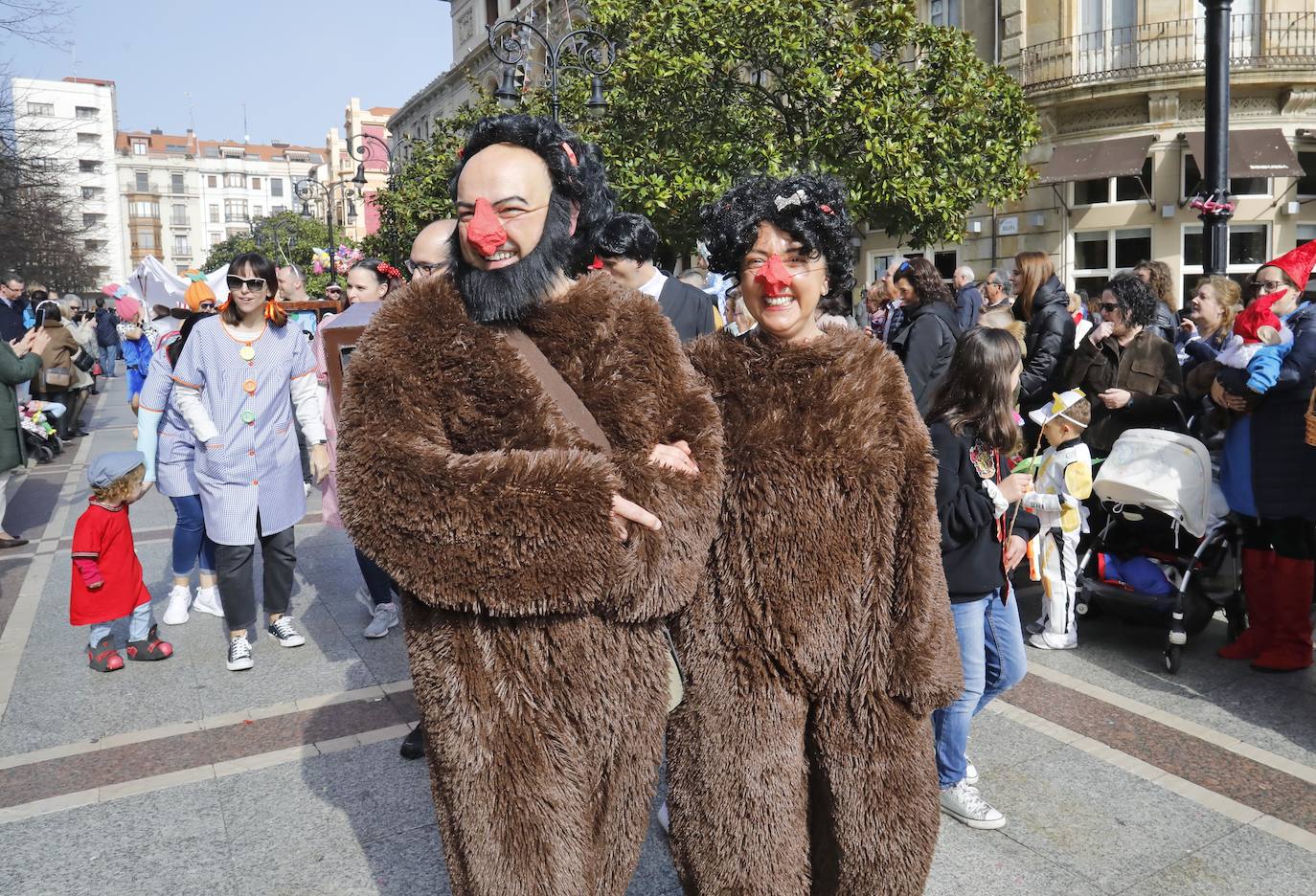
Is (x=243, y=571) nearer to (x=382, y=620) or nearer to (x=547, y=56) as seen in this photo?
(x=382, y=620)

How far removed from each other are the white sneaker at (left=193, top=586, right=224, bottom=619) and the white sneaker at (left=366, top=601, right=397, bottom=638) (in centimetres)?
107

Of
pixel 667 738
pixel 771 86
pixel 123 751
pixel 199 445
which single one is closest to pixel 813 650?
pixel 667 738

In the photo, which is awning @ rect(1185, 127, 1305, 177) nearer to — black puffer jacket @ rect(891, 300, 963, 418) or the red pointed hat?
black puffer jacket @ rect(891, 300, 963, 418)

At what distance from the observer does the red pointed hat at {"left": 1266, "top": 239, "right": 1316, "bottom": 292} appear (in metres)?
4.41

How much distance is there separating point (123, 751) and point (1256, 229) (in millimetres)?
20044

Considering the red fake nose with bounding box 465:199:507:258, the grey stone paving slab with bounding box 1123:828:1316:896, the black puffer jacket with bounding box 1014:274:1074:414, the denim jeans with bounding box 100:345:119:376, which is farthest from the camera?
the denim jeans with bounding box 100:345:119:376

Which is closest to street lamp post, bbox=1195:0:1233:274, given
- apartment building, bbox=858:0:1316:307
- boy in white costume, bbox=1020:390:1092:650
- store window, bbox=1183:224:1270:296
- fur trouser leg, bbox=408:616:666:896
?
boy in white costume, bbox=1020:390:1092:650

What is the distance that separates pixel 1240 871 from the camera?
2951mm

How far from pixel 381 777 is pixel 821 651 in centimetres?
218

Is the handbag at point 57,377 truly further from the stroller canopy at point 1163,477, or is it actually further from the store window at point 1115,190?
the store window at point 1115,190

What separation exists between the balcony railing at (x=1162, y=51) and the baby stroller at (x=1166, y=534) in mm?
16401

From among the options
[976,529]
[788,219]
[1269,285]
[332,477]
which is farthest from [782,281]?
[1269,285]

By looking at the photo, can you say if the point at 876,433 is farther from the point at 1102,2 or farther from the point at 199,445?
the point at 1102,2

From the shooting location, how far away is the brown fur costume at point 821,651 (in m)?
2.12
